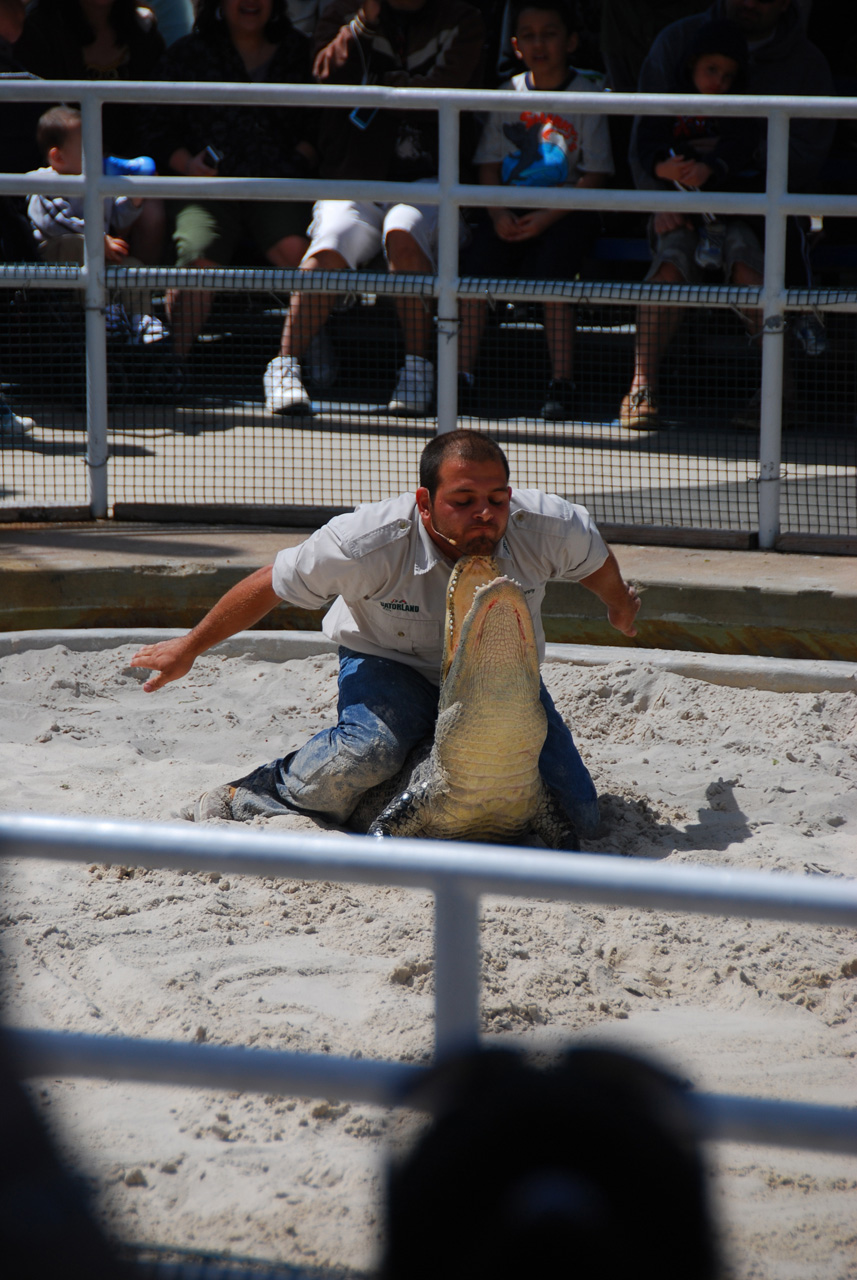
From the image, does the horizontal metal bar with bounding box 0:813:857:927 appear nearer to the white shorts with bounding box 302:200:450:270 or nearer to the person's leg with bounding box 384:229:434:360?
the person's leg with bounding box 384:229:434:360

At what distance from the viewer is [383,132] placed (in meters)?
5.98

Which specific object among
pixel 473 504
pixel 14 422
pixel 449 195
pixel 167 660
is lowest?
pixel 167 660

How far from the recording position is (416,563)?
116 inches

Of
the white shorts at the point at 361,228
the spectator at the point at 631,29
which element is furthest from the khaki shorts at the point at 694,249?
the spectator at the point at 631,29

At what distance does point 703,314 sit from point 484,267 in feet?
3.70

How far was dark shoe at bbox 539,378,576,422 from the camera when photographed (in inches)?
219

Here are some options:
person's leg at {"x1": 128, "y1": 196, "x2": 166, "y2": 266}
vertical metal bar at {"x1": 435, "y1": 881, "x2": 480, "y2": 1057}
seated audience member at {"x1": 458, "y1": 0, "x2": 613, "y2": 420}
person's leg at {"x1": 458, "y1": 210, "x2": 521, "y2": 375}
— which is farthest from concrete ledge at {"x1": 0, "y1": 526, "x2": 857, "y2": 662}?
vertical metal bar at {"x1": 435, "y1": 881, "x2": 480, "y2": 1057}

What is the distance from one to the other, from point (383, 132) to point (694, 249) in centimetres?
164

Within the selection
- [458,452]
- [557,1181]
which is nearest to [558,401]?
[458,452]

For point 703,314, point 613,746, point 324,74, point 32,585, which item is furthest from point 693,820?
point 324,74

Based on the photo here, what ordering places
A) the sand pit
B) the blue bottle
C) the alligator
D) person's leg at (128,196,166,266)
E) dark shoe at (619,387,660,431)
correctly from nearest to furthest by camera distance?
1. the sand pit
2. the alligator
3. dark shoe at (619,387,660,431)
4. the blue bottle
5. person's leg at (128,196,166,266)

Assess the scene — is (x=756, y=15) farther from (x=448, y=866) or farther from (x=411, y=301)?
(x=448, y=866)

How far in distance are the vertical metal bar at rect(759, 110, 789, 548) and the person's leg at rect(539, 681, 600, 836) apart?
1.78m

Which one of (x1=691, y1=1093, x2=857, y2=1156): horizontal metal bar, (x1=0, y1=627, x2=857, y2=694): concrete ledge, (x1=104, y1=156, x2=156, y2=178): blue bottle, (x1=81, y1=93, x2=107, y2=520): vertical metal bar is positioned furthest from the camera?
(x1=104, y1=156, x2=156, y2=178): blue bottle
